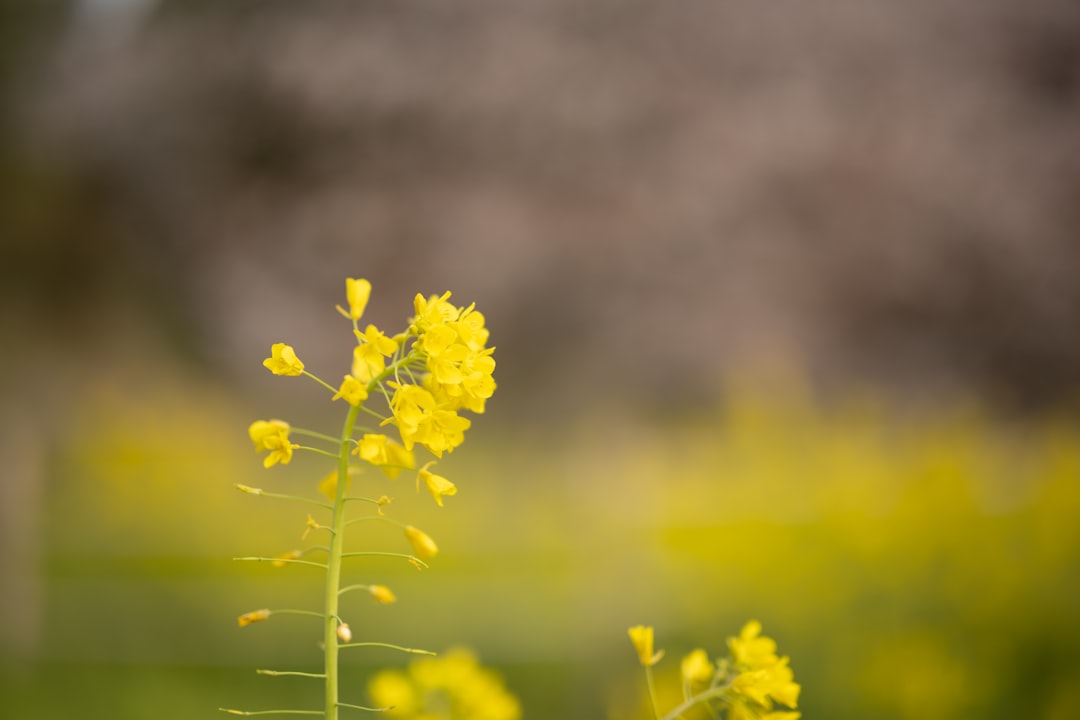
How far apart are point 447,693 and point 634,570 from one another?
1.15m

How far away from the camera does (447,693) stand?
58 cm

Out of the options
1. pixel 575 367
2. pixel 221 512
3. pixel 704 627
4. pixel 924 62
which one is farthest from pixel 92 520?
pixel 924 62

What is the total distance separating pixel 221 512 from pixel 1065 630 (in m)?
2.12

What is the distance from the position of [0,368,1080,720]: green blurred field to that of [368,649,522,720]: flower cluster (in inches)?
29.3

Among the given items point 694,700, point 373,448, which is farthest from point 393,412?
point 694,700

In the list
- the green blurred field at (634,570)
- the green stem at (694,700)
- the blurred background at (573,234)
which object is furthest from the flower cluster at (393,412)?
the blurred background at (573,234)

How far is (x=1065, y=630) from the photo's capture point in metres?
1.54

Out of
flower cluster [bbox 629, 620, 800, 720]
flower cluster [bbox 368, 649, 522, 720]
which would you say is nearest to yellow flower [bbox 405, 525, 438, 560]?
flower cluster [bbox 629, 620, 800, 720]

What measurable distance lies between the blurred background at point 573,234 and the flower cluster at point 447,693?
141cm

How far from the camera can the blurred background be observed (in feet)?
7.52

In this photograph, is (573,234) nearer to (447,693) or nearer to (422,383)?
(447,693)

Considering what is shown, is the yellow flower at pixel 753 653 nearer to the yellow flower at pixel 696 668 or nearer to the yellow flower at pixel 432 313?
the yellow flower at pixel 696 668

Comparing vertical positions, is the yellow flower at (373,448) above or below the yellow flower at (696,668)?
above

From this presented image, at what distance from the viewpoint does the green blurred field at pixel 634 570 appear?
152cm
